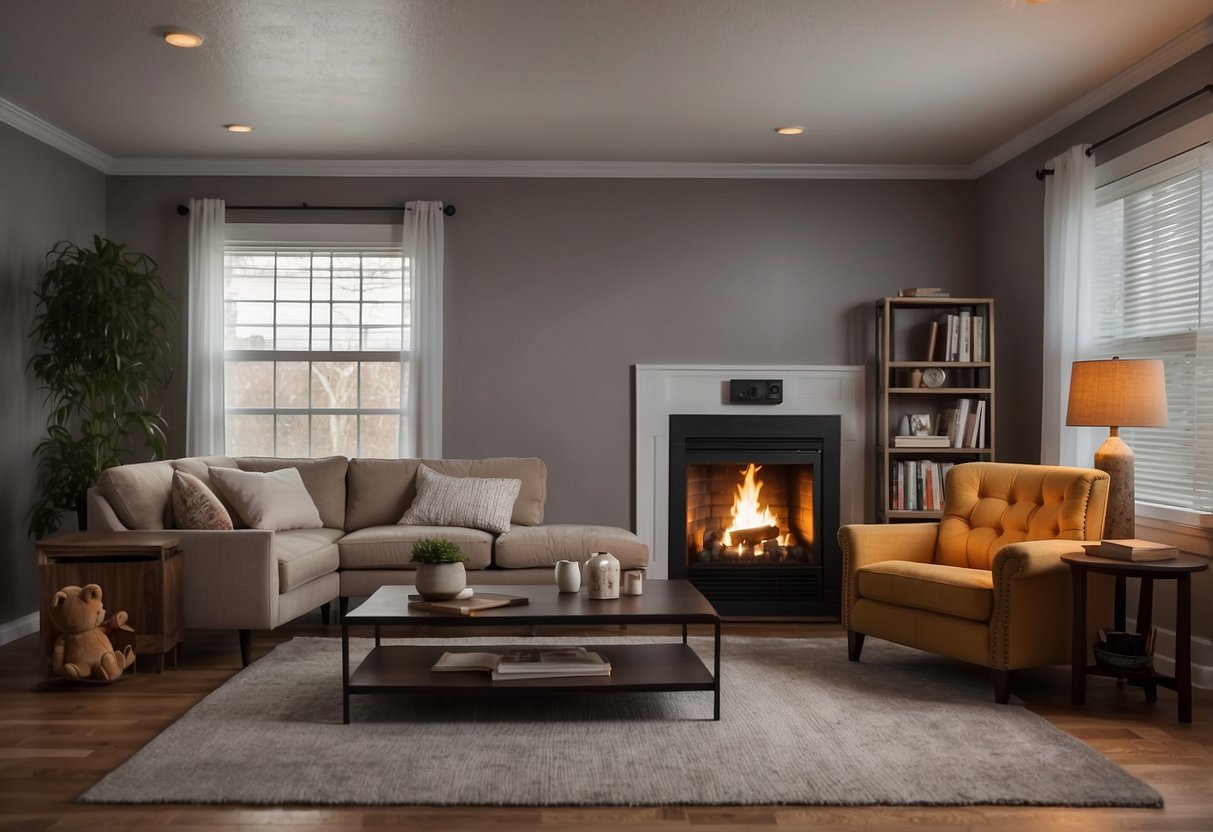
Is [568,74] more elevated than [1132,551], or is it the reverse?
Result: [568,74]

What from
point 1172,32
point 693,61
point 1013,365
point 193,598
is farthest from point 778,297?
point 193,598

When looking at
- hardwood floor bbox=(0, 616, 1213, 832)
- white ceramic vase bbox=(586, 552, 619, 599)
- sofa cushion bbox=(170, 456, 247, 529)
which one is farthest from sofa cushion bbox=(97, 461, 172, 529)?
white ceramic vase bbox=(586, 552, 619, 599)

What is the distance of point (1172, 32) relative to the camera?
4023 millimetres

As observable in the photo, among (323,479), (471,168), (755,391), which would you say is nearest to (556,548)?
(323,479)

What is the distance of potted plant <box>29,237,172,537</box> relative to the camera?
5129 millimetres

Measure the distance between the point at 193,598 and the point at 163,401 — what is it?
2.02 m

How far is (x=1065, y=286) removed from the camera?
488 centimetres

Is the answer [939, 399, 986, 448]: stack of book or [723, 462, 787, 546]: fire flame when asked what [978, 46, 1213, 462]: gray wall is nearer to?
[939, 399, 986, 448]: stack of book

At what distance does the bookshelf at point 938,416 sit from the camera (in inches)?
→ 226

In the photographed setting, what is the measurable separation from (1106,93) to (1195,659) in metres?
2.48

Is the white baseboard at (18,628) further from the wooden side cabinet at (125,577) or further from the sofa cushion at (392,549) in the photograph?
the sofa cushion at (392,549)

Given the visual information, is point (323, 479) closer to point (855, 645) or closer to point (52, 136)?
point (52, 136)

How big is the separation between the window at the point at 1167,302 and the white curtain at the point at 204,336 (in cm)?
465

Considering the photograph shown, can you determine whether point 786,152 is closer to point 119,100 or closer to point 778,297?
point 778,297
